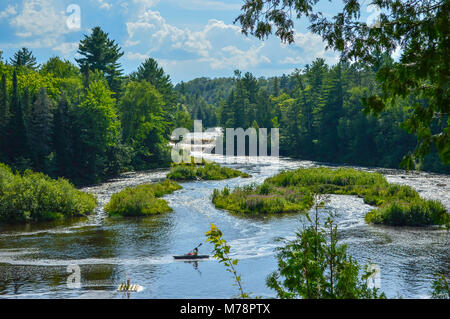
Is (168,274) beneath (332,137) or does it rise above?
beneath

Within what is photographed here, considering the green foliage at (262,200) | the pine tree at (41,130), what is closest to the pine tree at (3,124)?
the pine tree at (41,130)

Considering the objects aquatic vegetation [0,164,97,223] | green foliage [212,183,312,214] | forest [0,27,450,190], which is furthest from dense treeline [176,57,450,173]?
aquatic vegetation [0,164,97,223]

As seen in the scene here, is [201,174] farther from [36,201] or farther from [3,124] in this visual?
[36,201]

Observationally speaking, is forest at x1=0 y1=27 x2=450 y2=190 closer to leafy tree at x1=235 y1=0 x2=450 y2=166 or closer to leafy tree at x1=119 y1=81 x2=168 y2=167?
leafy tree at x1=119 y1=81 x2=168 y2=167

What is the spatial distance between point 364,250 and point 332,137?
203 ft

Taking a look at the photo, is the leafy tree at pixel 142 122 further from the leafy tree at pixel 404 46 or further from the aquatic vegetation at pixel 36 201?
the leafy tree at pixel 404 46

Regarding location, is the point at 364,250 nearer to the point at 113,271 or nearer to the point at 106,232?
the point at 113,271

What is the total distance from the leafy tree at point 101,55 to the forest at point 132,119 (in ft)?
0.57

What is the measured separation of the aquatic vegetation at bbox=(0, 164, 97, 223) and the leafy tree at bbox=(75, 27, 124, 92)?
162ft

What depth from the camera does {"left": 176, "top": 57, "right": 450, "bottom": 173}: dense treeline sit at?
73.4 metres

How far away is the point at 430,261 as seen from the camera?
23156mm

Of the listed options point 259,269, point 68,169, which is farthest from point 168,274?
point 68,169

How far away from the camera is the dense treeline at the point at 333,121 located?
73.4 metres
